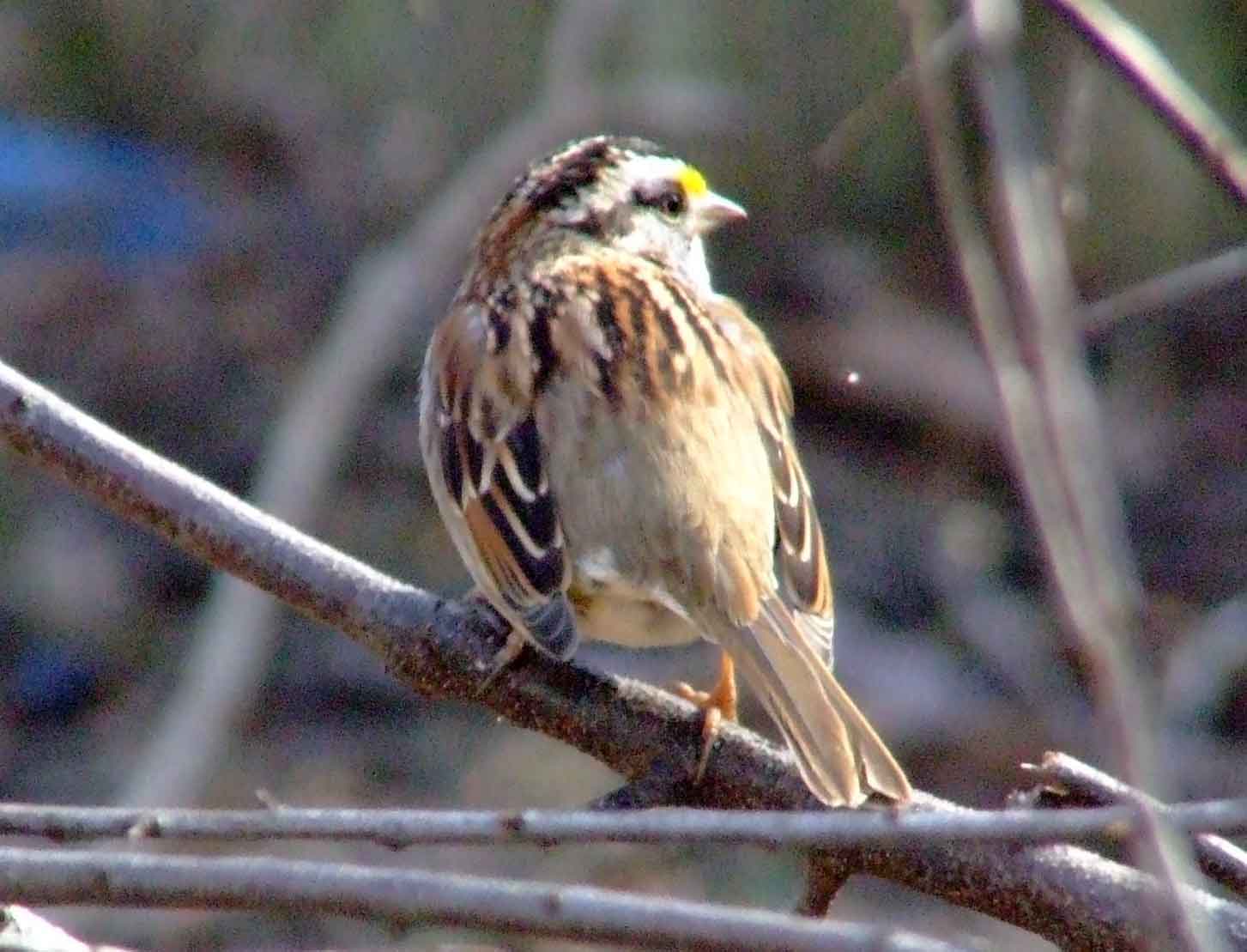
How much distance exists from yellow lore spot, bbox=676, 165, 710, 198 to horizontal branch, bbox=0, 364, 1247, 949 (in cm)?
143

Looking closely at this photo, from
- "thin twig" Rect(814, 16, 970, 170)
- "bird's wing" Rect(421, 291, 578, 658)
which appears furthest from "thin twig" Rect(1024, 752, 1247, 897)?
"bird's wing" Rect(421, 291, 578, 658)

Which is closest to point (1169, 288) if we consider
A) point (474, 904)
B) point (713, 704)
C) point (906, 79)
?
point (906, 79)

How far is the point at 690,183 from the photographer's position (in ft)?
14.6

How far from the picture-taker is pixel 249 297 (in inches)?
312

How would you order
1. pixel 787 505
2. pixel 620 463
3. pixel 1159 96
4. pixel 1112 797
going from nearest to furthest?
pixel 1159 96
pixel 1112 797
pixel 620 463
pixel 787 505

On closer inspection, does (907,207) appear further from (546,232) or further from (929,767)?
(546,232)

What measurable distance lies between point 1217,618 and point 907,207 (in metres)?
2.00

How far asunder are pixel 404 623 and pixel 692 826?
151 centimetres

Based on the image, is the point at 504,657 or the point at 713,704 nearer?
the point at 504,657

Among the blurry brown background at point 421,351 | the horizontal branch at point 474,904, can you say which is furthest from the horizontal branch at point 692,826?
the blurry brown background at point 421,351

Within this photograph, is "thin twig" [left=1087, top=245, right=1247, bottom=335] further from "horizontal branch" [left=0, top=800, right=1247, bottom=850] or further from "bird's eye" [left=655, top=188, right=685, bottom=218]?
"bird's eye" [left=655, top=188, right=685, bottom=218]

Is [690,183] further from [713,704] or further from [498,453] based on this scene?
[713,704]

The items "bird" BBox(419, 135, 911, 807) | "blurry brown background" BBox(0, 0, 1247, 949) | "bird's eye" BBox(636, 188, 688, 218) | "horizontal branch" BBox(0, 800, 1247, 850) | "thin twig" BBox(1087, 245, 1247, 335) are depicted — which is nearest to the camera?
"horizontal branch" BBox(0, 800, 1247, 850)

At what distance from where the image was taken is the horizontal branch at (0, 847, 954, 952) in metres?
1.46
